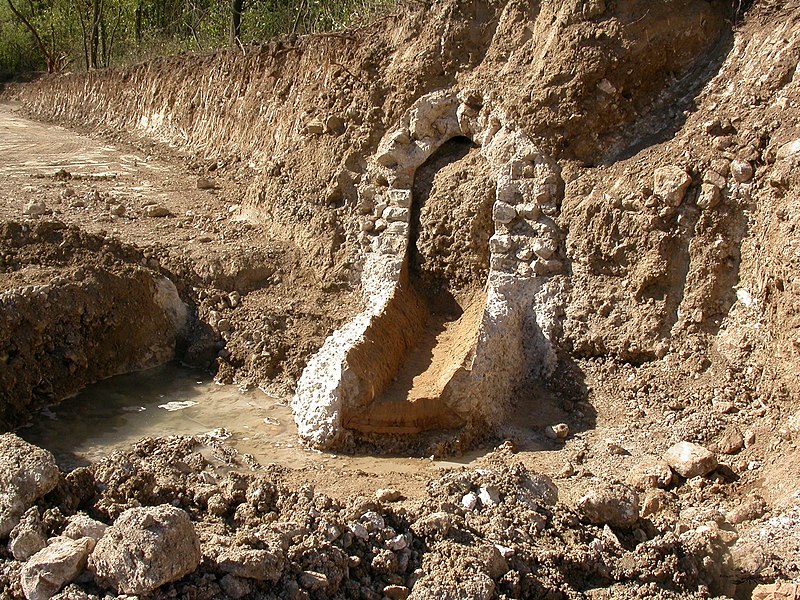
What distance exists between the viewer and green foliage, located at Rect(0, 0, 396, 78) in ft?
38.8

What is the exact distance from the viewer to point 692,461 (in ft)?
16.8

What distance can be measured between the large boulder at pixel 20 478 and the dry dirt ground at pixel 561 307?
87 millimetres

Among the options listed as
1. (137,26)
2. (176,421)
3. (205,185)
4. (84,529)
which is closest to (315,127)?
(205,185)

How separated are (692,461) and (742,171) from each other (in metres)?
2.16

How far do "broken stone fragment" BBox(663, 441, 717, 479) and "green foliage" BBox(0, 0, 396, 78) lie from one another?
19.4 ft

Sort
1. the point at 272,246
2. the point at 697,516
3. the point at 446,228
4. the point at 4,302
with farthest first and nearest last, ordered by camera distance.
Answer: the point at 272,246
the point at 446,228
the point at 4,302
the point at 697,516

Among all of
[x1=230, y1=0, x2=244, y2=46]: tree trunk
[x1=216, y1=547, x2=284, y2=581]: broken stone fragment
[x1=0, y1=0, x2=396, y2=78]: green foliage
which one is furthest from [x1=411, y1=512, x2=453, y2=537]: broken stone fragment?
[x1=230, y1=0, x2=244, y2=46]: tree trunk

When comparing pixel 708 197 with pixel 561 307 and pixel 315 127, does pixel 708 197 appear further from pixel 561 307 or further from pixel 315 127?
pixel 315 127

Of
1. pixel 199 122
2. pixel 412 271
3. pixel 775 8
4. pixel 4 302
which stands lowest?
pixel 4 302

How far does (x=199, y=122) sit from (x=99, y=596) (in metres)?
9.10

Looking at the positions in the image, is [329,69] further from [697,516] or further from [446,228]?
[697,516]

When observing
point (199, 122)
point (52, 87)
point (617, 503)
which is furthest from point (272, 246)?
point (52, 87)

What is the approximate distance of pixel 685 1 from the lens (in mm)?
6879

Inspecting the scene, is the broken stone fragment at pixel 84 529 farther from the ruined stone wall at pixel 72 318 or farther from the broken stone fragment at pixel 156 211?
the broken stone fragment at pixel 156 211
